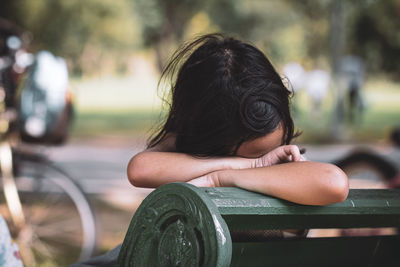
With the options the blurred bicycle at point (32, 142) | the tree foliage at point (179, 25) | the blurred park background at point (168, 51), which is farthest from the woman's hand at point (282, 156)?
the tree foliage at point (179, 25)

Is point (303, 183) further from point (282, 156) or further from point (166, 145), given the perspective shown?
point (166, 145)

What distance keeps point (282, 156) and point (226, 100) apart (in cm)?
21

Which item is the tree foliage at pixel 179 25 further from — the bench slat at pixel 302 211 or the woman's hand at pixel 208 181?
the bench slat at pixel 302 211

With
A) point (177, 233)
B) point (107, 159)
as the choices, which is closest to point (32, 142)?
point (177, 233)

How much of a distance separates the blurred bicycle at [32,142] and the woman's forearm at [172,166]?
2160 millimetres

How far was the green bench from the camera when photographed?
1.37m

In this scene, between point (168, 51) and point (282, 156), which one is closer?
point (282, 156)

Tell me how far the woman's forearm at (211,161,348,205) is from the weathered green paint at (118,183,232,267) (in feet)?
0.70

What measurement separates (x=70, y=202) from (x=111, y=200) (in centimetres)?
289

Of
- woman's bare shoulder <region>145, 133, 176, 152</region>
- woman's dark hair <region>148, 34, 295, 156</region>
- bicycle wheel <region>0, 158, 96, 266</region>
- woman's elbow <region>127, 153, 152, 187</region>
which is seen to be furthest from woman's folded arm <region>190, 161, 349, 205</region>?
bicycle wheel <region>0, 158, 96, 266</region>

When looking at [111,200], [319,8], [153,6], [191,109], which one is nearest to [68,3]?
[153,6]

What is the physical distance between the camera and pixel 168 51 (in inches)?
888

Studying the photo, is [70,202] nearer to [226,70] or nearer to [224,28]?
[226,70]

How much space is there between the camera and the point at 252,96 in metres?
1.76
